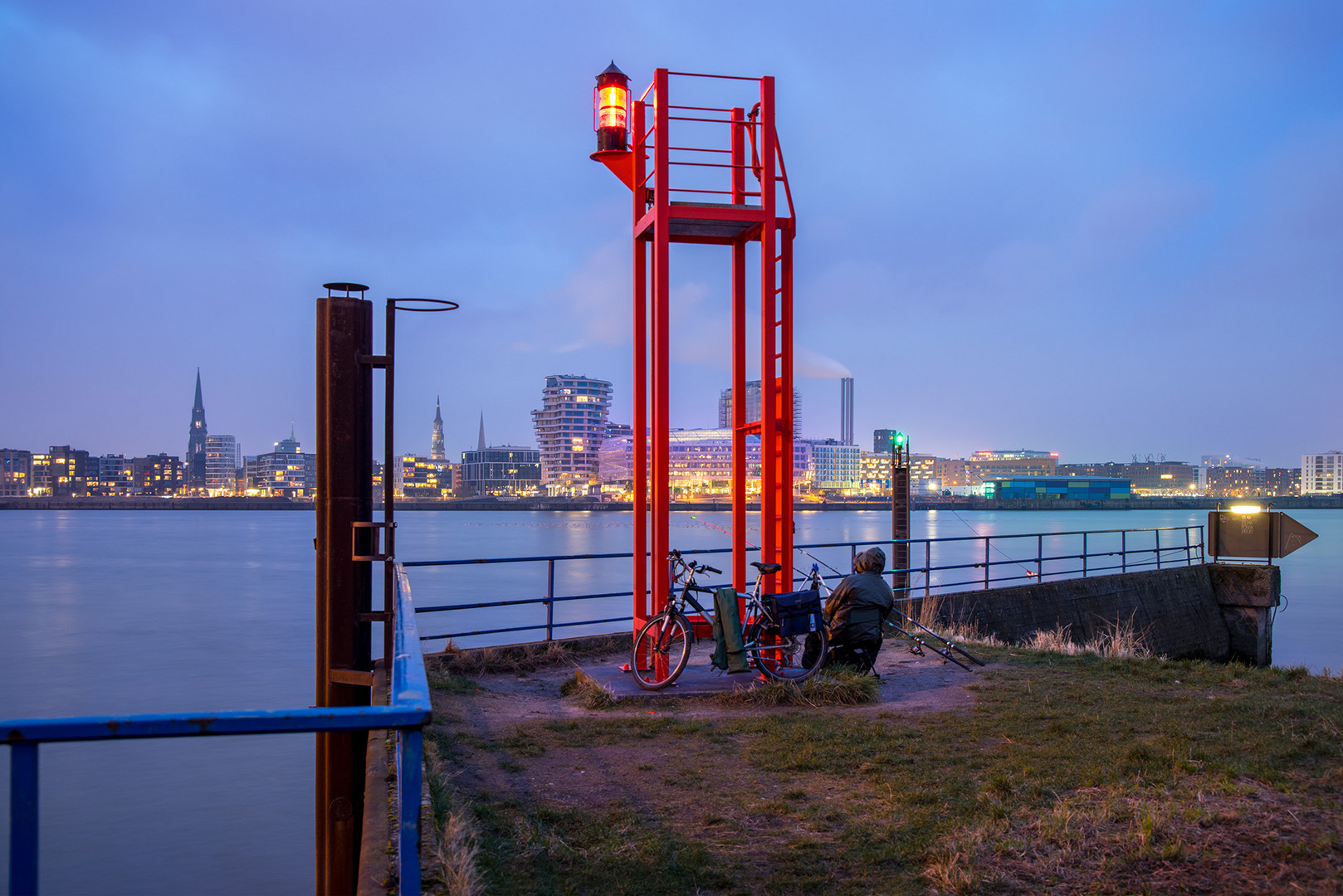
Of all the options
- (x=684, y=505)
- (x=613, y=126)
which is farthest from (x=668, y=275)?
(x=684, y=505)

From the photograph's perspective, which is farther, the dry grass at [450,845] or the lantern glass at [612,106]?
the lantern glass at [612,106]

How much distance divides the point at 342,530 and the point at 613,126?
4605mm

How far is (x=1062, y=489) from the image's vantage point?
173750mm

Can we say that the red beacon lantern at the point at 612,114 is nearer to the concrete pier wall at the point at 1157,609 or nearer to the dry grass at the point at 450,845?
the dry grass at the point at 450,845

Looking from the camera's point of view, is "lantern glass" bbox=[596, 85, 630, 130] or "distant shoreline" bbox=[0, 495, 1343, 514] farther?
"distant shoreline" bbox=[0, 495, 1343, 514]

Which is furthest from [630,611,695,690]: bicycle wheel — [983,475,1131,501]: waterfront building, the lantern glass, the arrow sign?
[983,475,1131,501]: waterfront building

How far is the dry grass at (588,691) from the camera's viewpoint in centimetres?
812

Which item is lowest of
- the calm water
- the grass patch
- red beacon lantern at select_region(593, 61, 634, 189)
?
the calm water

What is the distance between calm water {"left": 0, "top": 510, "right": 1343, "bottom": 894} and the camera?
11.6 meters

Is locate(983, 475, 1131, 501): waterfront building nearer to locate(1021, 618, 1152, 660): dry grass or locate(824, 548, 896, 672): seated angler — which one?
locate(1021, 618, 1152, 660): dry grass

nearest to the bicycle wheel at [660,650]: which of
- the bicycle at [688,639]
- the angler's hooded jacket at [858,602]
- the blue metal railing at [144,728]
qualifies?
the bicycle at [688,639]

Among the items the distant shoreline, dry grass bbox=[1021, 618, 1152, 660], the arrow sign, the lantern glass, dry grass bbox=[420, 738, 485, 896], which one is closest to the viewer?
dry grass bbox=[420, 738, 485, 896]

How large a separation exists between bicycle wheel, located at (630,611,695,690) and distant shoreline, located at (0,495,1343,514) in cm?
14904

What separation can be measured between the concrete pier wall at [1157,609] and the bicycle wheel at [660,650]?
746 centimetres
